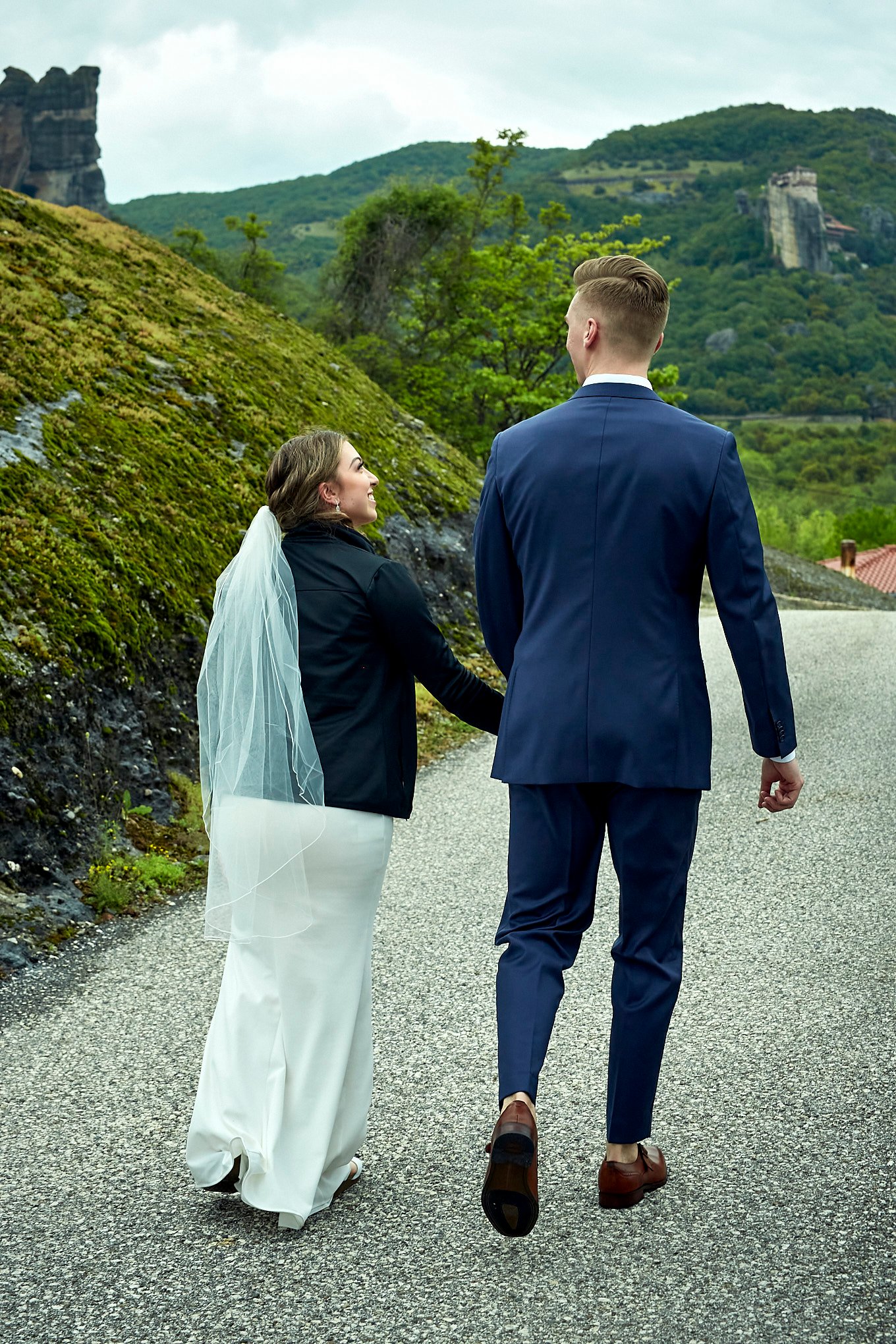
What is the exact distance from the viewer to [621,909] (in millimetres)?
2959

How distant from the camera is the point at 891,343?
11350 centimetres

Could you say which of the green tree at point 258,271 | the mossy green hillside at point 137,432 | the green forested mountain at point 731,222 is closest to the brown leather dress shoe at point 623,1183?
the mossy green hillside at point 137,432

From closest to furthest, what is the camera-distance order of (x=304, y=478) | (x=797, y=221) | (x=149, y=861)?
(x=304, y=478), (x=149, y=861), (x=797, y=221)

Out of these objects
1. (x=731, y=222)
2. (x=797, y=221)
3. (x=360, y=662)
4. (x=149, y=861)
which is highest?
(x=797, y=221)

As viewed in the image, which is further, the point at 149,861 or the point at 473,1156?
the point at 149,861

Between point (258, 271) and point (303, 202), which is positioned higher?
point (303, 202)

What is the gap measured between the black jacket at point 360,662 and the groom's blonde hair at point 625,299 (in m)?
0.86

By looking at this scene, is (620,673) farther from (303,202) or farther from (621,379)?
(303,202)

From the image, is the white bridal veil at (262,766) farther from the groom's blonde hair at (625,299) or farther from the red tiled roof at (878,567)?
the red tiled roof at (878,567)

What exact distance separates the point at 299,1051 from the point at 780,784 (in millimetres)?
1470

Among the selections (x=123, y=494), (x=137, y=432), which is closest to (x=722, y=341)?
(x=137, y=432)

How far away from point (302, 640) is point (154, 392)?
8.61m

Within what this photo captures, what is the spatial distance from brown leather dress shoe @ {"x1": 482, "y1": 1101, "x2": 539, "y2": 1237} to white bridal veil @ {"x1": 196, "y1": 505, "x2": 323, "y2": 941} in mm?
800

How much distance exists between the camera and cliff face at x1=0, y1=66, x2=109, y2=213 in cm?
9181
